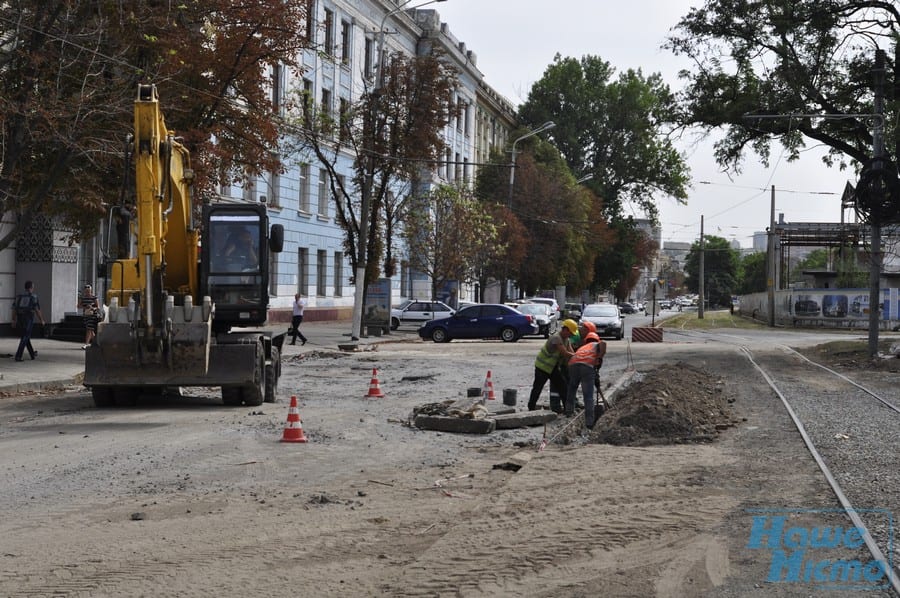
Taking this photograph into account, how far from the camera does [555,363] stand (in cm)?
1546

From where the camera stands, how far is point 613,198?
8469 centimetres

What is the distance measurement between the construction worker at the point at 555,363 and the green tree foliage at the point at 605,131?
67.2 metres

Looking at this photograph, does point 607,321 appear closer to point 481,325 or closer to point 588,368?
point 481,325

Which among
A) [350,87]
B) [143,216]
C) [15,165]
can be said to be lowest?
[143,216]

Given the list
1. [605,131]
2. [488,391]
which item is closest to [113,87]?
[488,391]

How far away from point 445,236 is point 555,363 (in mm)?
31785

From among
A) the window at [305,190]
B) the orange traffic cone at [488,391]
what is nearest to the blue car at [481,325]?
the window at [305,190]

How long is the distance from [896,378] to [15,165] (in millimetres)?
19202

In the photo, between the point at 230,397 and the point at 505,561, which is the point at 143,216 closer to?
the point at 230,397

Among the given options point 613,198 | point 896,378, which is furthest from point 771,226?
point 896,378

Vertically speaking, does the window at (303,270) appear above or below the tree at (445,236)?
below

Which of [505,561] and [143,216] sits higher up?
[143,216]

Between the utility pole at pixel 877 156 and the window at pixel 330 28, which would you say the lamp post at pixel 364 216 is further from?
the utility pole at pixel 877 156

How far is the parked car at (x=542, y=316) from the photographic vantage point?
4231cm
